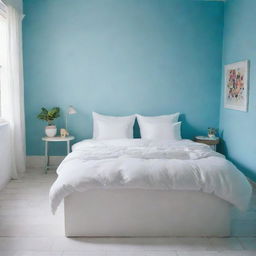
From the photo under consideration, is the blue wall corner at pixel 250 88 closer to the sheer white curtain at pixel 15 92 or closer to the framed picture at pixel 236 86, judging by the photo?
the framed picture at pixel 236 86

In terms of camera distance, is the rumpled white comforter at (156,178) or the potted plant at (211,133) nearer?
the rumpled white comforter at (156,178)

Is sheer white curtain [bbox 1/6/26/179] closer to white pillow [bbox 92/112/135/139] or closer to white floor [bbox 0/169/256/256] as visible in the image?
white pillow [bbox 92/112/135/139]

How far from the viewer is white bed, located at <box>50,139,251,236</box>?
2.96m

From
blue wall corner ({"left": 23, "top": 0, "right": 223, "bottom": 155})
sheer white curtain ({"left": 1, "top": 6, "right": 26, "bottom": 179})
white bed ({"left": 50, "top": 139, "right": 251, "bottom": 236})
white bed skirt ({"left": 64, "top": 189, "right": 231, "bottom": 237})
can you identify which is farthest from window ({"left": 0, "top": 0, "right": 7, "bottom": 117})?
white bed skirt ({"left": 64, "top": 189, "right": 231, "bottom": 237})

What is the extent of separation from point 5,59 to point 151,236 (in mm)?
3136

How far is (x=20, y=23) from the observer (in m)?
4.93

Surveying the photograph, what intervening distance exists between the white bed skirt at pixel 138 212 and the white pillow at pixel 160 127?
212 centimetres

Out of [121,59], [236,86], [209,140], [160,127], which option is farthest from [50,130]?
[236,86]

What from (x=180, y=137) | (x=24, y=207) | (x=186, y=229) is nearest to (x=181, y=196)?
(x=186, y=229)

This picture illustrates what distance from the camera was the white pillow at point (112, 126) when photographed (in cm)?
509

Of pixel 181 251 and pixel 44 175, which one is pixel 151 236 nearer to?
pixel 181 251

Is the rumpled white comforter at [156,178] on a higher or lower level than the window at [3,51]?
lower

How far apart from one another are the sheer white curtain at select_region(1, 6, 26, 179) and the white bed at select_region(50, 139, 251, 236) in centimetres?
199

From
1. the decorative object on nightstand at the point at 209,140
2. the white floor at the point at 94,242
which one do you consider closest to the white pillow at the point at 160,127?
the decorative object on nightstand at the point at 209,140
